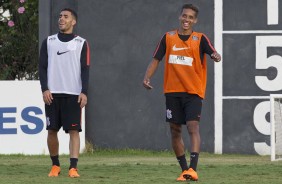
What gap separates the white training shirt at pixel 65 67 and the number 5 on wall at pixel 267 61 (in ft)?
22.2

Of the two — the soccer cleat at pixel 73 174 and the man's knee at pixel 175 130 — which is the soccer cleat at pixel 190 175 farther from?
the soccer cleat at pixel 73 174

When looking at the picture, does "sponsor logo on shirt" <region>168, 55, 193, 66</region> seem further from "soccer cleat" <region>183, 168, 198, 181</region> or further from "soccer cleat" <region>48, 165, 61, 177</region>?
"soccer cleat" <region>48, 165, 61, 177</region>

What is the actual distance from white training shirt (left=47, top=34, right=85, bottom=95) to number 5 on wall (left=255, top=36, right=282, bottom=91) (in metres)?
6.77

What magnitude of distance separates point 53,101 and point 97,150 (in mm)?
6544

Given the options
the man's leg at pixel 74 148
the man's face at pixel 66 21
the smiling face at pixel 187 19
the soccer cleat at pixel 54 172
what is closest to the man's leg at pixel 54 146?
the soccer cleat at pixel 54 172

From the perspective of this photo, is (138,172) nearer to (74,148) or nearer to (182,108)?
(74,148)

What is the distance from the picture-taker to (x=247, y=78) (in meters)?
18.2

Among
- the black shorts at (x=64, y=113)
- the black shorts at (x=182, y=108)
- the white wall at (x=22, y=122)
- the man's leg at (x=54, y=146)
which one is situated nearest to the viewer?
the black shorts at (x=182, y=108)

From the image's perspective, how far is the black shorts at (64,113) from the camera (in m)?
11.9

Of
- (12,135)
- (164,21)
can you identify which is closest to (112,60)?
(164,21)

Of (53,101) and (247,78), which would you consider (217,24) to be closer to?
(247,78)

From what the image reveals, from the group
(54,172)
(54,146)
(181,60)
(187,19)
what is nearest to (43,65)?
(54,146)

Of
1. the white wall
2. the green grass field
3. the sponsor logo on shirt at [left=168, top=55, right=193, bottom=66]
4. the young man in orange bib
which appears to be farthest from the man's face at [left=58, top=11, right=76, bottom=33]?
the white wall

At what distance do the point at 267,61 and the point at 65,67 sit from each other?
691 centimetres
